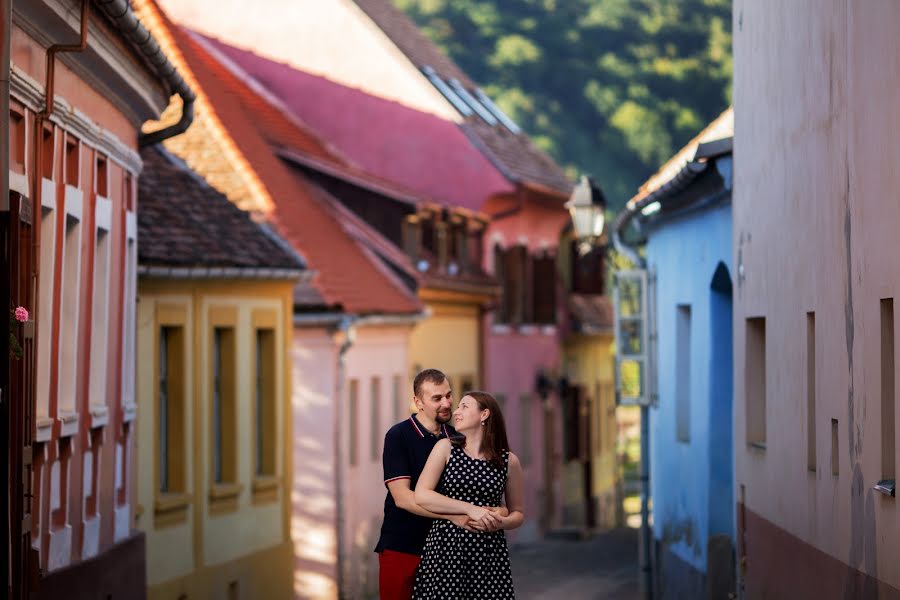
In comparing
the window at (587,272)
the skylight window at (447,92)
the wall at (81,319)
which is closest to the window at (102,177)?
the wall at (81,319)

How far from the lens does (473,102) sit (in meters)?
37.0

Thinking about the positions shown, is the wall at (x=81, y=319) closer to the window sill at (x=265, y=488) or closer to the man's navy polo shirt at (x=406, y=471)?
the man's navy polo shirt at (x=406, y=471)

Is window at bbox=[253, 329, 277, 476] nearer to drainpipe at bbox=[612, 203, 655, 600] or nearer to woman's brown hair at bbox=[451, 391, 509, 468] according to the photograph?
drainpipe at bbox=[612, 203, 655, 600]

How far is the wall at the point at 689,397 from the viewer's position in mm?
18359

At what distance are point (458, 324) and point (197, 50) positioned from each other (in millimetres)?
6289

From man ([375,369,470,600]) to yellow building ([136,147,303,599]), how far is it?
29.1 ft

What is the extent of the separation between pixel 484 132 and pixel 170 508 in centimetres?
1675

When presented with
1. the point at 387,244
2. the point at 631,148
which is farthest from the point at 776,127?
the point at 631,148

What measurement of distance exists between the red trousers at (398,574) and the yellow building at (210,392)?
893 cm

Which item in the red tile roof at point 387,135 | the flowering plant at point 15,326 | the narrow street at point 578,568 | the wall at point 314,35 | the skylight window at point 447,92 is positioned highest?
the wall at point 314,35

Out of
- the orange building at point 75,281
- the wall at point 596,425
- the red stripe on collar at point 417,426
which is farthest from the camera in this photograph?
the wall at point 596,425

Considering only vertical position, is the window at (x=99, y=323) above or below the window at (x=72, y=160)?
below

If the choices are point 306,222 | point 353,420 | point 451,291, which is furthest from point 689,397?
point 451,291

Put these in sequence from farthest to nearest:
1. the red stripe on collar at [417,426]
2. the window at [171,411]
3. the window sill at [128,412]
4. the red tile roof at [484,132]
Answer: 1. the red tile roof at [484,132]
2. the window at [171,411]
3. the window sill at [128,412]
4. the red stripe on collar at [417,426]
